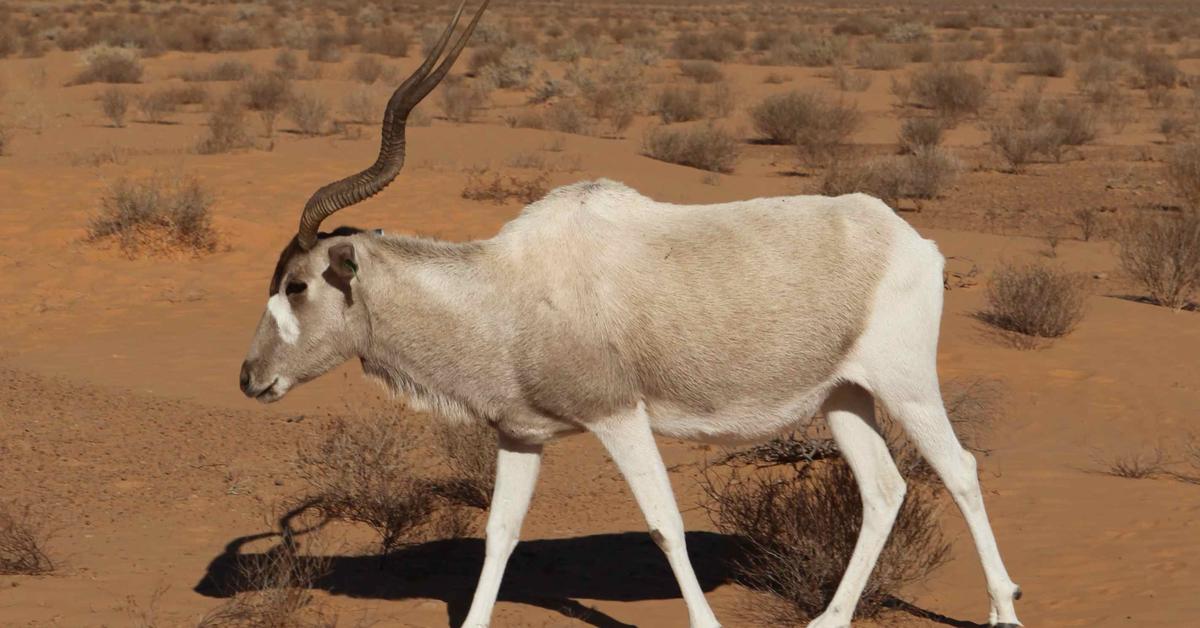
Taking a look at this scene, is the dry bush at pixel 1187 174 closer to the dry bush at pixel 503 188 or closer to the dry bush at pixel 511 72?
the dry bush at pixel 503 188

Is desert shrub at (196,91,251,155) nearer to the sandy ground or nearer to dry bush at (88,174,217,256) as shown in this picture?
the sandy ground

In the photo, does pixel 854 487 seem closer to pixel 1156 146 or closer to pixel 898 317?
pixel 898 317

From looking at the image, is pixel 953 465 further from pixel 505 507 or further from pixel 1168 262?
pixel 1168 262

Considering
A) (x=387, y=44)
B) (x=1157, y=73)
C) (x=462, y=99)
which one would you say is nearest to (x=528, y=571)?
(x=462, y=99)

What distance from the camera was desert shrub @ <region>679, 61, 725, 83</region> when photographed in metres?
36.7

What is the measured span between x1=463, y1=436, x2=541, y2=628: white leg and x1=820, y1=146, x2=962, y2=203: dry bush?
13445 mm

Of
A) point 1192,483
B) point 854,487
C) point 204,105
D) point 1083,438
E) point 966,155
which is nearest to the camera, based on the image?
point 854,487

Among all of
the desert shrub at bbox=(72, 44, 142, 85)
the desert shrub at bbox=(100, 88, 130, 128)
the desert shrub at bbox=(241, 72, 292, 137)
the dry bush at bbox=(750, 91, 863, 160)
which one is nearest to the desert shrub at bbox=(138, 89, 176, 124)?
the desert shrub at bbox=(100, 88, 130, 128)

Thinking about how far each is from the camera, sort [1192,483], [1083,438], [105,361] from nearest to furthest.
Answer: [1192,483] < [1083,438] < [105,361]

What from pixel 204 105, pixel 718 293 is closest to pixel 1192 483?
pixel 718 293

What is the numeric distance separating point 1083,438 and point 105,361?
7.73 m

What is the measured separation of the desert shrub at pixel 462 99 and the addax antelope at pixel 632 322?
23123 mm

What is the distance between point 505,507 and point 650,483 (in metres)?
0.71

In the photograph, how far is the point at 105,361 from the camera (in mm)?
11773
